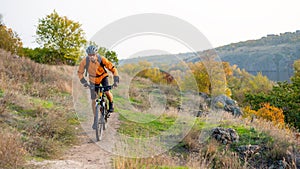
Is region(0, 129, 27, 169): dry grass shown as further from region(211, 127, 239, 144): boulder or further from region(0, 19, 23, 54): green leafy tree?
region(0, 19, 23, 54): green leafy tree

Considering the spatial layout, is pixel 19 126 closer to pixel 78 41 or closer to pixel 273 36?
pixel 78 41

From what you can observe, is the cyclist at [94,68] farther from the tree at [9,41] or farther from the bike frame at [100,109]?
the tree at [9,41]

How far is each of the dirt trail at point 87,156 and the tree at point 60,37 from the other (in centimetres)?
2834

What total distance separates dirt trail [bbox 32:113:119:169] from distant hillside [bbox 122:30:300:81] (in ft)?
377

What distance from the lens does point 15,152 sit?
15.4 ft

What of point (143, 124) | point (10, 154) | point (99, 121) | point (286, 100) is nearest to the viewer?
point (10, 154)

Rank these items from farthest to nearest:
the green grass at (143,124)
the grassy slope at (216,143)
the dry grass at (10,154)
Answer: the green grass at (143,124) < the grassy slope at (216,143) < the dry grass at (10,154)

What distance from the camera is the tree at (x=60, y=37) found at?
113 ft

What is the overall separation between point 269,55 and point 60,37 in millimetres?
112376

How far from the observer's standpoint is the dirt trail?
5.16m

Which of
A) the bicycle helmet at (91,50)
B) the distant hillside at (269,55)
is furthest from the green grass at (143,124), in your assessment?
the distant hillside at (269,55)

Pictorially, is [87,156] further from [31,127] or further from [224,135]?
[224,135]

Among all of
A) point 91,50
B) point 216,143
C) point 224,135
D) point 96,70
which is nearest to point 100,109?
point 96,70

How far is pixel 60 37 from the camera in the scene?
115 feet
